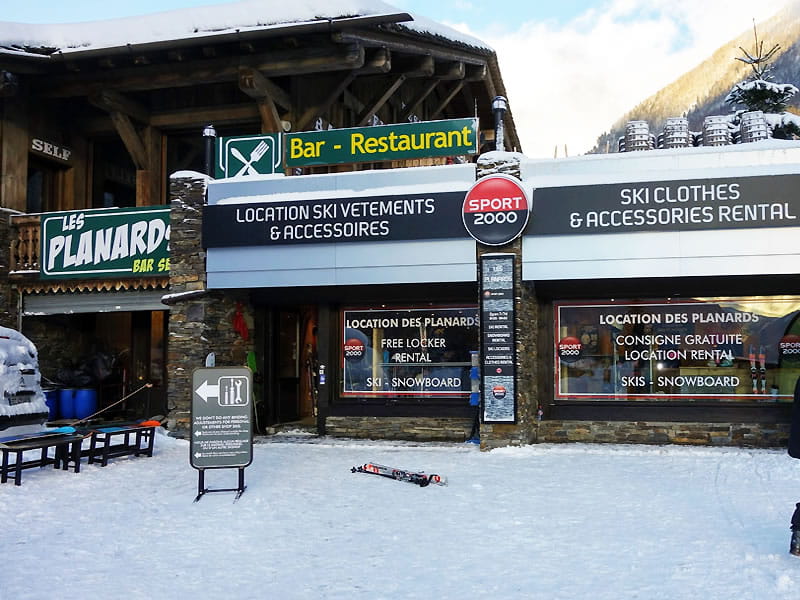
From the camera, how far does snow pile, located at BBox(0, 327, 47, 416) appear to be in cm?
968

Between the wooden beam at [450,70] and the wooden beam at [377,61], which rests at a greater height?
the wooden beam at [450,70]

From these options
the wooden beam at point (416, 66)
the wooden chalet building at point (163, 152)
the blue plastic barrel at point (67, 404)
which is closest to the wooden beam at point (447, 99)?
the wooden chalet building at point (163, 152)

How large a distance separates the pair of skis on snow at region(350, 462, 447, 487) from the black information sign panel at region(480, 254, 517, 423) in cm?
214

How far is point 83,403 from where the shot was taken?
14.1 meters

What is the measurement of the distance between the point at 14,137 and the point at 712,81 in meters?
98.8

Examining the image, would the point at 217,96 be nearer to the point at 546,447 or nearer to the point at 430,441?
the point at 430,441

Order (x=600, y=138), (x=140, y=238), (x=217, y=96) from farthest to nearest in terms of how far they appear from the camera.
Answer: (x=600, y=138) → (x=217, y=96) → (x=140, y=238)

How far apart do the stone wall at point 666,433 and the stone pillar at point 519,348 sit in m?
0.48

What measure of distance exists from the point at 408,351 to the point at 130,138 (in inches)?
310

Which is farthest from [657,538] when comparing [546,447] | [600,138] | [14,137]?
[600,138]

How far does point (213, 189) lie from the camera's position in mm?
11883

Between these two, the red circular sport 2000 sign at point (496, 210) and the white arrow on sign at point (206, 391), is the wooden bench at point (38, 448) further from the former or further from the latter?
the red circular sport 2000 sign at point (496, 210)

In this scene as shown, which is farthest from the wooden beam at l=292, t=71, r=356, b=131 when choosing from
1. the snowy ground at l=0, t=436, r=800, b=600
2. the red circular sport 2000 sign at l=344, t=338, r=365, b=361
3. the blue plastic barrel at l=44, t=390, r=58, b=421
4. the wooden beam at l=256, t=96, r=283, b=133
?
the snowy ground at l=0, t=436, r=800, b=600

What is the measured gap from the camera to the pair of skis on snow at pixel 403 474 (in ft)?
26.9
